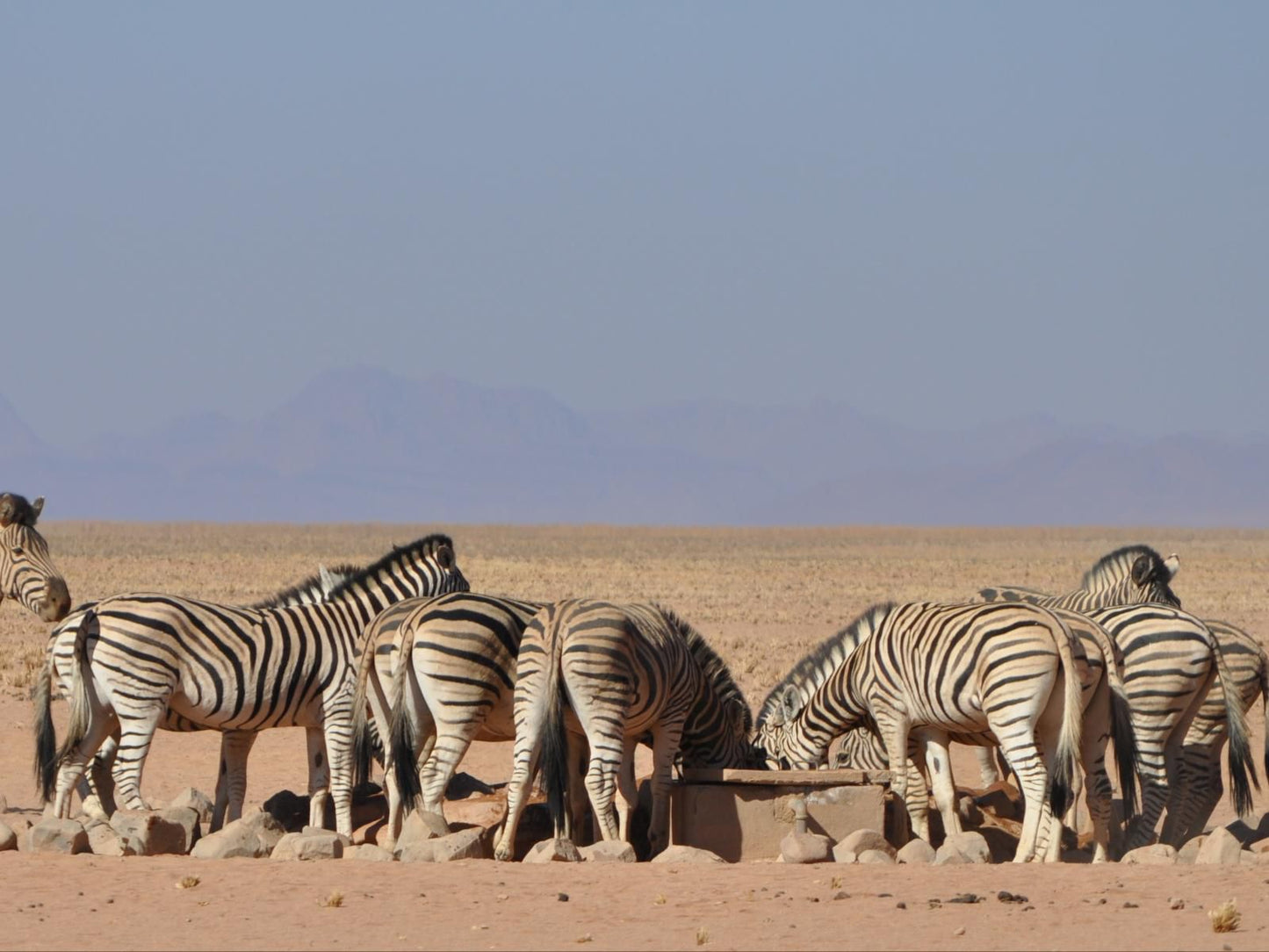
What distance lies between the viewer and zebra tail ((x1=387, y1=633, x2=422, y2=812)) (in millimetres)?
11023

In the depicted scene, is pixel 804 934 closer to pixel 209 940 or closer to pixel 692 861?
pixel 692 861

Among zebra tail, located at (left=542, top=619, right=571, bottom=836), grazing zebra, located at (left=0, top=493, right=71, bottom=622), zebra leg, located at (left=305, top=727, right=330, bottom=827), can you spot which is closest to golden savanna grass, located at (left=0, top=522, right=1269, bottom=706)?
grazing zebra, located at (left=0, top=493, right=71, bottom=622)

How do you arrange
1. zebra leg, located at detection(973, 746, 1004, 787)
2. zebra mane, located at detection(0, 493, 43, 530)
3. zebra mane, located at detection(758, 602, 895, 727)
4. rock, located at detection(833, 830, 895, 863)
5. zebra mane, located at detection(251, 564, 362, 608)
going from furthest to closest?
zebra leg, located at detection(973, 746, 1004, 787) < zebra mane, located at detection(251, 564, 362, 608) < zebra mane, located at detection(0, 493, 43, 530) < zebra mane, located at detection(758, 602, 895, 727) < rock, located at detection(833, 830, 895, 863)

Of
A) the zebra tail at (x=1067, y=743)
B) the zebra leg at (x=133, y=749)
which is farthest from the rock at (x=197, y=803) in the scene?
the zebra tail at (x=1067, y=743)

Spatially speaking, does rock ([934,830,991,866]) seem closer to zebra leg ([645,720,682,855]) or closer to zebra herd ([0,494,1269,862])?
zebra herd ([0,494,1269,862])

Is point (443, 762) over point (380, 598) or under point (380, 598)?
under

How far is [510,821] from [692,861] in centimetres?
117

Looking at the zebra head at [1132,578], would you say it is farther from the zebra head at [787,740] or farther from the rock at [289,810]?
the rock at [289,810]

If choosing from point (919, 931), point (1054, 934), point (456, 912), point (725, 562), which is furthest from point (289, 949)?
point (725, 562)

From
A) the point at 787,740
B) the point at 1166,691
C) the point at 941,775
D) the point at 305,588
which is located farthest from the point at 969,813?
the point at 305,588

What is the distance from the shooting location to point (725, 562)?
2319 inches

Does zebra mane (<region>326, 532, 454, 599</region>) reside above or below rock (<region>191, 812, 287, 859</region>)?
above

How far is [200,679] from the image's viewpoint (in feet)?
38.4

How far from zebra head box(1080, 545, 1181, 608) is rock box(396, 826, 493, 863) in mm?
6796
